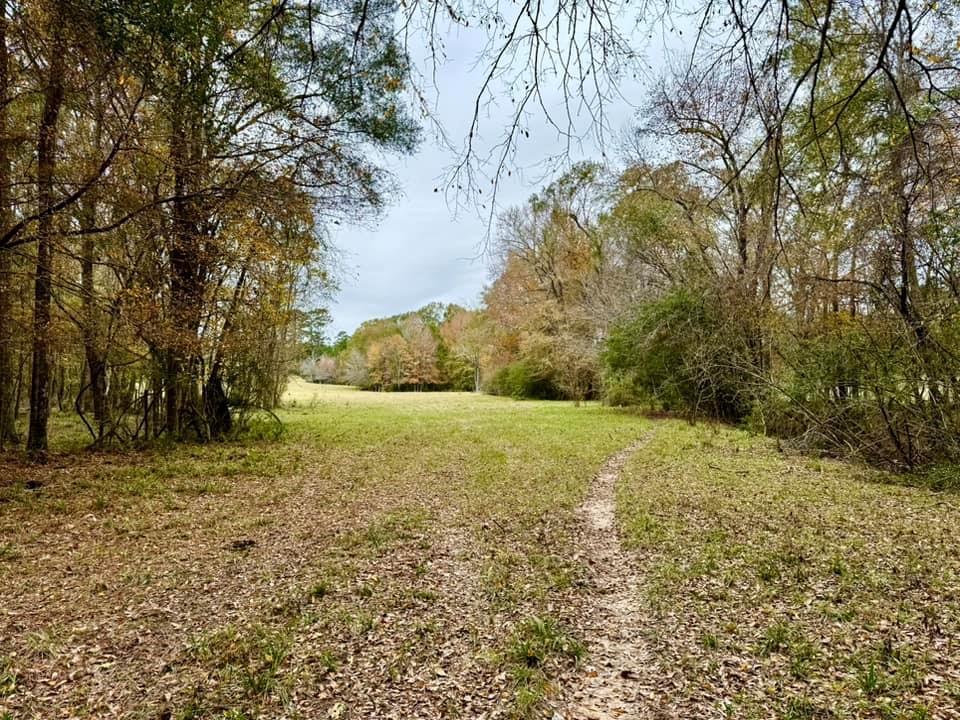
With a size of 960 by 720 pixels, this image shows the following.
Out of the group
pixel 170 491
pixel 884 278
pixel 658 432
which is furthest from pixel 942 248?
pixel 170 491

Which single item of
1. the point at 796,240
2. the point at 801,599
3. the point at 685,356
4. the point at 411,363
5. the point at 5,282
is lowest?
the point at 801,599

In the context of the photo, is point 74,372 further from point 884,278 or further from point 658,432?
point 884,278

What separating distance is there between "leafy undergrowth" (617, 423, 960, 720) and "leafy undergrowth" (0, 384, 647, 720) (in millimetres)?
714

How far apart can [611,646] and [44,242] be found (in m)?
8.21

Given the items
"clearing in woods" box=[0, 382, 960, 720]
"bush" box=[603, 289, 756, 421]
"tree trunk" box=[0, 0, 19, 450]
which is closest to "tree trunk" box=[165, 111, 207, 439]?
"tree trunk" box=[0, 0, 19, 450]

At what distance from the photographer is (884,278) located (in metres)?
7.47

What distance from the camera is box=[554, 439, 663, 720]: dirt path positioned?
2490mm

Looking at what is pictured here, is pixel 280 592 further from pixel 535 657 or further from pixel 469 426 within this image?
pixel 469 426

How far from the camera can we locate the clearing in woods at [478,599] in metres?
2.58

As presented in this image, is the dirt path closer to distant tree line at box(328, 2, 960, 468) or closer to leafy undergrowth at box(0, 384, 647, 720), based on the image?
leafy undergrowth at box(0, 384, 647, 720)

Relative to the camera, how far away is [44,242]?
21.9 feet

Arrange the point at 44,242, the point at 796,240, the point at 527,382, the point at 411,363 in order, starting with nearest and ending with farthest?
the point at 44,242 < the point at 796,240 < the point at 527,382 < the point at 411,363

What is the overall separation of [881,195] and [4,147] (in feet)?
38.3

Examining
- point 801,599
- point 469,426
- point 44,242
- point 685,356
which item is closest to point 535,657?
point 801,599
